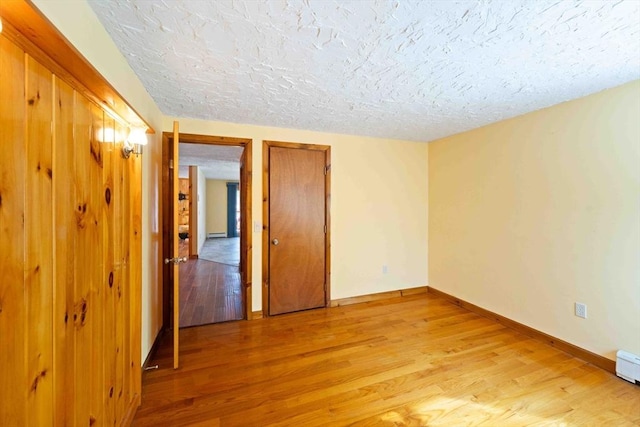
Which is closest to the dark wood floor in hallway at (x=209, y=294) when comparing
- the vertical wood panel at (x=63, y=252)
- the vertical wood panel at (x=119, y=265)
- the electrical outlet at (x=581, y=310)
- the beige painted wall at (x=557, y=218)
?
the vertical wood panel at (x=119, y=265)

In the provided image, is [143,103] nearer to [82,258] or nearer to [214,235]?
[82,258]

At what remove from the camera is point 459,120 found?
2811mm

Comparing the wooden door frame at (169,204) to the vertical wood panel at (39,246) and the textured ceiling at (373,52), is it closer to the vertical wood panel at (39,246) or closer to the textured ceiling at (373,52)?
the textured ceiling at (373,52)

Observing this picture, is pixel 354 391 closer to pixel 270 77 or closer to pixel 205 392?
pixel 205 392

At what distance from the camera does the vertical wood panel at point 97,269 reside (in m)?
1.18

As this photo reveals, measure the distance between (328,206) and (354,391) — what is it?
6.57ft

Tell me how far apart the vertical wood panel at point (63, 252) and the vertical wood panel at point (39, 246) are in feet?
0.11

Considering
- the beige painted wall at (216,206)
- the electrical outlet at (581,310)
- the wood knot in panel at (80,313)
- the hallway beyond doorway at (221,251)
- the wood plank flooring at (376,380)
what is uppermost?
the beige painted wall at (216,206)

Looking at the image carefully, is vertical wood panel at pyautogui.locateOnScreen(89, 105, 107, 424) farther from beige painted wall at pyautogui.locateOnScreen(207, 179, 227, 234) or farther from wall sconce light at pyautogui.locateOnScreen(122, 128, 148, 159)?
beige painted wall at pyautogui.locateOnScreen(207, 179, 227, 234)

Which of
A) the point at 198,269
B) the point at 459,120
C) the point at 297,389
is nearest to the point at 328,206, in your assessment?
the point at 459,120

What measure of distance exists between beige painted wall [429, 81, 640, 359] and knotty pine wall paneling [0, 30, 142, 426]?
3.42m

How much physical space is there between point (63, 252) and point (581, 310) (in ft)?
11.6

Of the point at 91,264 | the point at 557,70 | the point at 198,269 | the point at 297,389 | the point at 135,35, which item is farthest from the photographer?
the point at 198,269

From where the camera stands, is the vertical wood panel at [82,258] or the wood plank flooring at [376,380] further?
the wood plank flooring at [376,380]
